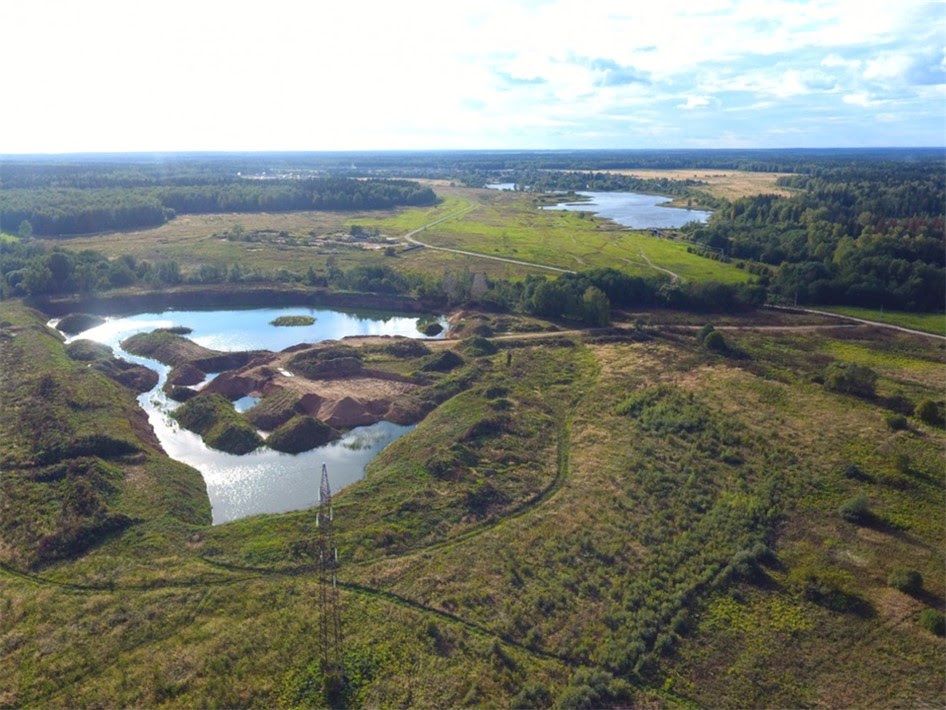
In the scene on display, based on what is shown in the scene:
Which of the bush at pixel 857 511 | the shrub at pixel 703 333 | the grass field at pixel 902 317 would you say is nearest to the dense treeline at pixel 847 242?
the grass field at pixel 902 317

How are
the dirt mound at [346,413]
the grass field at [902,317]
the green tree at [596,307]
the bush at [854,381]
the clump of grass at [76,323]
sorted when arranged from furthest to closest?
the grass field at [902,317] → the clump of grass at [76,323] → the green tree at [596,307] → the bush at [854,381] → the dirt mound at [346,413]

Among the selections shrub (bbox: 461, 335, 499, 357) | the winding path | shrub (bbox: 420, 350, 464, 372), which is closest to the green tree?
shrub (bbox: 461, 335, 499, 357)

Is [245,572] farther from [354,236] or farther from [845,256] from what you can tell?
[354,236]

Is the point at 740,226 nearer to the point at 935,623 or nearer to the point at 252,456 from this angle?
the point at 935,623

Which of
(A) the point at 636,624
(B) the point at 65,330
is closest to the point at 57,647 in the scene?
(A) the point at 636,624

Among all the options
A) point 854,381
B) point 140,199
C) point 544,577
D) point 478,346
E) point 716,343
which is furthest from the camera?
point 140,199

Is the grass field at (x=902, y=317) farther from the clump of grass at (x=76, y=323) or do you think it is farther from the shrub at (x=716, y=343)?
the clump of grass at (x=76, y=323)

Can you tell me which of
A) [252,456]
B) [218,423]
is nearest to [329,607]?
[252,456]
